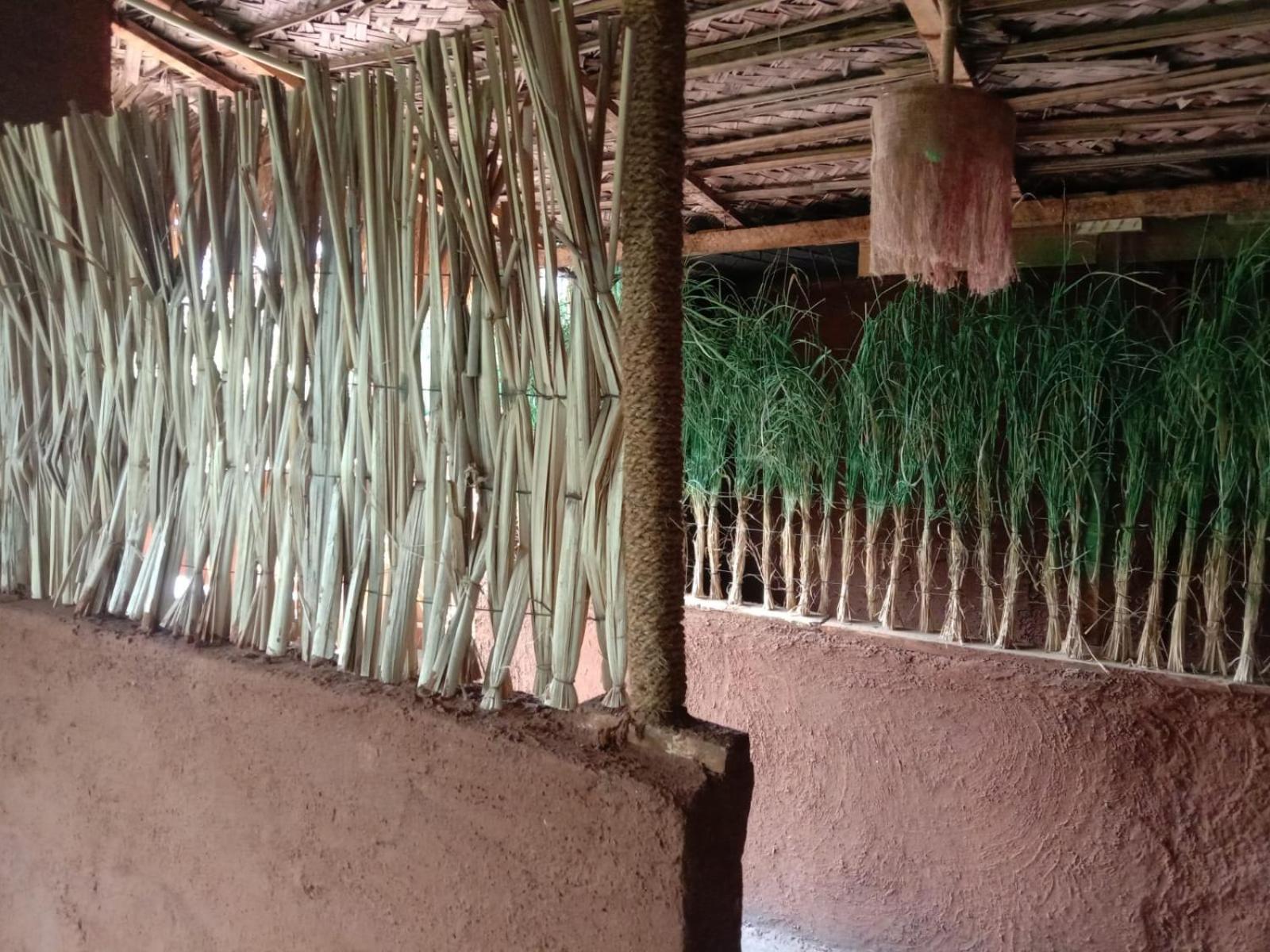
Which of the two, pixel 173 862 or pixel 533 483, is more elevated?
pixel 533 483

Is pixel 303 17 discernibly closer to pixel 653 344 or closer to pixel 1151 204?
pixel 653 344

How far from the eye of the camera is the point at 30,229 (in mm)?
1352

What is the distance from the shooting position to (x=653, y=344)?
0.87m

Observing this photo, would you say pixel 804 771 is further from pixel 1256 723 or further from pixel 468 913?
pixel 468 913

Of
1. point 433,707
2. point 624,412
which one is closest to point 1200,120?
point 624,412

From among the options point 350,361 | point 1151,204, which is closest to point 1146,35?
point 1151,204

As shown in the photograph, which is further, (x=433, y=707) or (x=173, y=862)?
(x=173, y=862)

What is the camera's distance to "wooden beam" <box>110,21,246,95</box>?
2471 mm

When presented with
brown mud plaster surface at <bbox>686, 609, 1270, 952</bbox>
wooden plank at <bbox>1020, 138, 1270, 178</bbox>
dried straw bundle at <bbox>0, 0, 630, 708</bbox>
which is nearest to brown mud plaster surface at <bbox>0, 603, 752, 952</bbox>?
dried straw bundle at <bbox>0, 0, 630, 708</bbox>

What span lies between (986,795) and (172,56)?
3.14 meters

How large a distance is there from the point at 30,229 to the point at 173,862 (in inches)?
38.0

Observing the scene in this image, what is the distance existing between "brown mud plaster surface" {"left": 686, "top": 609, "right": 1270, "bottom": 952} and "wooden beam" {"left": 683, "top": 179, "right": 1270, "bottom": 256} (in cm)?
133

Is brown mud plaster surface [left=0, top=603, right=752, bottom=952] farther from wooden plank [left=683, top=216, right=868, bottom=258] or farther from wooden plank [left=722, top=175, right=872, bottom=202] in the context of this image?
wooden plank [left=722, top=175, right=872, bottom=202]

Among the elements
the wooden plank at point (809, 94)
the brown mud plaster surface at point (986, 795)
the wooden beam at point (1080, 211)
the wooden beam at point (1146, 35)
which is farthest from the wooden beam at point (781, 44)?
the brown mud plaster surface at point (986, 795)
